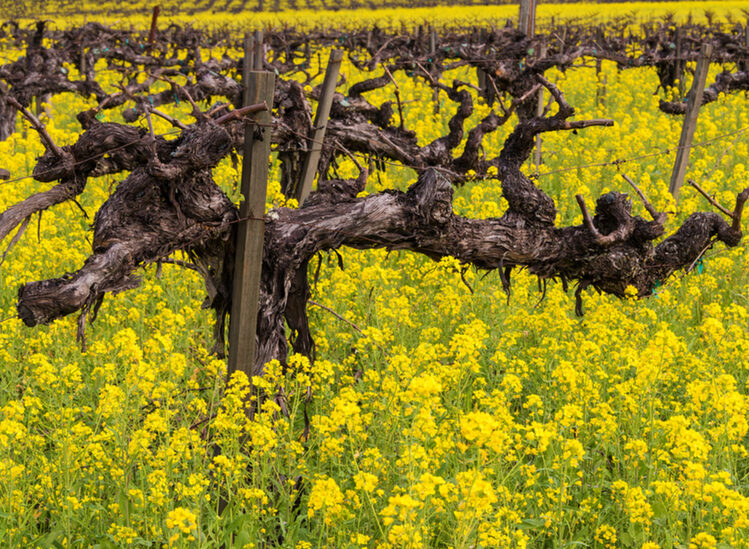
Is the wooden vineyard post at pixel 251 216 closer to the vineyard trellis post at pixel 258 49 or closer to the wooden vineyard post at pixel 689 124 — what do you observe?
the vineyard trellis post at pixel 258 49

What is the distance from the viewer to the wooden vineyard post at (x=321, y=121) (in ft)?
20.3

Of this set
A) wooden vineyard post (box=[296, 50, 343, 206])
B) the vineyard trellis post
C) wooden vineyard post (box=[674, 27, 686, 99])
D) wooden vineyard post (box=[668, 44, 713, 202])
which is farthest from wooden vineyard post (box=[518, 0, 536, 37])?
wooden vineyard post (box=[296, 50, 343, 206])

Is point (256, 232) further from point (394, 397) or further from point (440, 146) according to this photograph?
point (440, 146)

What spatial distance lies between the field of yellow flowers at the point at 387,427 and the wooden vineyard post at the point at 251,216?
0.29 metres

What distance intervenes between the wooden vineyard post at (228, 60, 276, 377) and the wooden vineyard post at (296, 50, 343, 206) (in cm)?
152

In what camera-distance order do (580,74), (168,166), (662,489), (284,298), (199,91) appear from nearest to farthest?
(662,489)
(168,166)
(284,298)
(199,91)
(580,74)

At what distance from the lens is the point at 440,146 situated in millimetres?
6992

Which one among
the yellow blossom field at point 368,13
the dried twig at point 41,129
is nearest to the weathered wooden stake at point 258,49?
the dried twig at point 41,129

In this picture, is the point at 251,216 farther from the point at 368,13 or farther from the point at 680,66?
the point at 368,13

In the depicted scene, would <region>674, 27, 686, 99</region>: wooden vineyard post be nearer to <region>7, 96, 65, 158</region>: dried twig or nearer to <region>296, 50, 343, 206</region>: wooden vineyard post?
<region>296, 50, 343, 206</region>: wooden vineyard post

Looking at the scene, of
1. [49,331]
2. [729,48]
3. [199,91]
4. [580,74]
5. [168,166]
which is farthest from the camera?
[580,74]

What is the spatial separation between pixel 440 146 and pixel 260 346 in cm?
305

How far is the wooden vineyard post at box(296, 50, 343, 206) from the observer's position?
6.19 metres

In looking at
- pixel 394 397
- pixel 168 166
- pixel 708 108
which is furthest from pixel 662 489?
→ pixel 708 108
